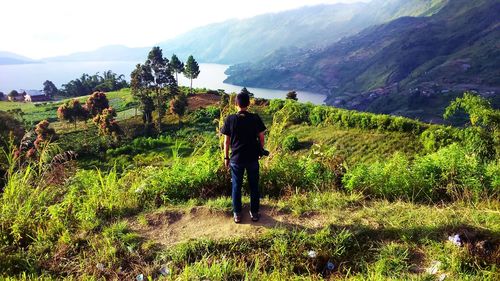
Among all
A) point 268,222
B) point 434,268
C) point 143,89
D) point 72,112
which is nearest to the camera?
point 434,268

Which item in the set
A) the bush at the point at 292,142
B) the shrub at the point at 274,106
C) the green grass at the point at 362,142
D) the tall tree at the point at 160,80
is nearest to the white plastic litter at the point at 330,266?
the green grass at the point at 362,142

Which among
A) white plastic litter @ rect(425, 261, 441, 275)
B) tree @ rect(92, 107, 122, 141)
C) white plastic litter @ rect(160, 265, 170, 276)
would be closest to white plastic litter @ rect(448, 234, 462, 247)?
white plastic litter @ rect(425, 261, 441, 275)

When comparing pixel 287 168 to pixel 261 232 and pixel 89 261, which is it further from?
pixel 89 261

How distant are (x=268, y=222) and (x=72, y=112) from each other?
43.6 metres

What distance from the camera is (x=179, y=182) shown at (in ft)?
19.7

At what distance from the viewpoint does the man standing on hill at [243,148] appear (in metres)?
5.05

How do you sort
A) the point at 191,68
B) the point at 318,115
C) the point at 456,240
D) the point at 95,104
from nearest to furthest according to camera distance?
the point at 456,240 → the point at 318,115 → the point at 95,104 → the point at 191,68

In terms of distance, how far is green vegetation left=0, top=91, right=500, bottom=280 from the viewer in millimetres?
4004

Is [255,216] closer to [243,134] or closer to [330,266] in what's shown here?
[243,134]

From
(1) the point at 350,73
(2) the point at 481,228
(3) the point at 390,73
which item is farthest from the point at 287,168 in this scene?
(1) the point at 350,73

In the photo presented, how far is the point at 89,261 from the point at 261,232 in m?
2.00

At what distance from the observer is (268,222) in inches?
194

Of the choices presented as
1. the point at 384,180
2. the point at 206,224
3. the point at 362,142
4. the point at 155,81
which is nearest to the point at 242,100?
the point at 206,224

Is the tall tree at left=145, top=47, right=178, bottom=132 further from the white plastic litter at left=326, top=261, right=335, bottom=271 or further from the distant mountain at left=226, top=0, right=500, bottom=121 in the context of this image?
the distant mountain at left=226, top=0, right=500, bottom=121
